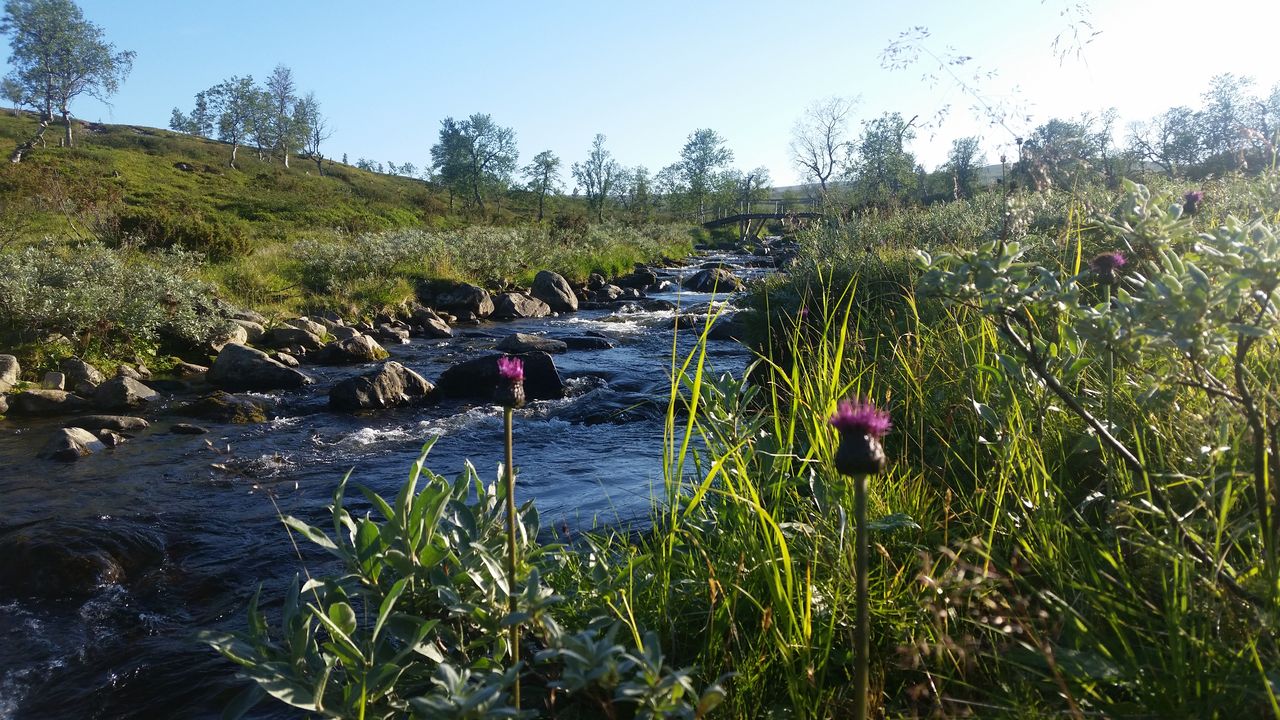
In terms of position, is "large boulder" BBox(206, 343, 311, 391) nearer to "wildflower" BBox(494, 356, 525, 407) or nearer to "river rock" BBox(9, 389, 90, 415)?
"river rock" BBox(9, 389, 90, 415)

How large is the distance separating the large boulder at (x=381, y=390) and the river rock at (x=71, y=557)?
3695 millimetres

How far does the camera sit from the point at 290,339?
1188 cm

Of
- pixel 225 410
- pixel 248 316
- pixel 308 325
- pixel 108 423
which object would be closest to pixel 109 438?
pixel 108 423

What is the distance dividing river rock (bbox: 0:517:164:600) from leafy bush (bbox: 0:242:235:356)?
19.0 ft

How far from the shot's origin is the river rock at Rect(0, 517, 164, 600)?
4.27 metres

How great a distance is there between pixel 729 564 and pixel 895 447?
4.25 ft

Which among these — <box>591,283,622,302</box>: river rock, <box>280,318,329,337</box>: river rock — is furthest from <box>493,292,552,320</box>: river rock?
<box>280,318,329,337</box>: river rock

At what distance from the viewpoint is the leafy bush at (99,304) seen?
371 inches

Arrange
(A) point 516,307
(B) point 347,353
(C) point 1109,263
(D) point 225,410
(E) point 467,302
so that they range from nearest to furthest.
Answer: (C) point 1109,263 < (D) point 225,410 < (B) point 347,353 < (E) point 467,302 < (A) point 516,307

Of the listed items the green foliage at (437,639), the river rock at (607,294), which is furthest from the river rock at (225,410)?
the river rock at (607,294)

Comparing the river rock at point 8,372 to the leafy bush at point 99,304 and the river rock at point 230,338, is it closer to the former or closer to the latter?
the leafy bush at point 99,304

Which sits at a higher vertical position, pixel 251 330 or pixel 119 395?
pixel 251 330

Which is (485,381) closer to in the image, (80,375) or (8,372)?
(80,375)

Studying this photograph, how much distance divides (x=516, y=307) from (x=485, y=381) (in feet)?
25.6
